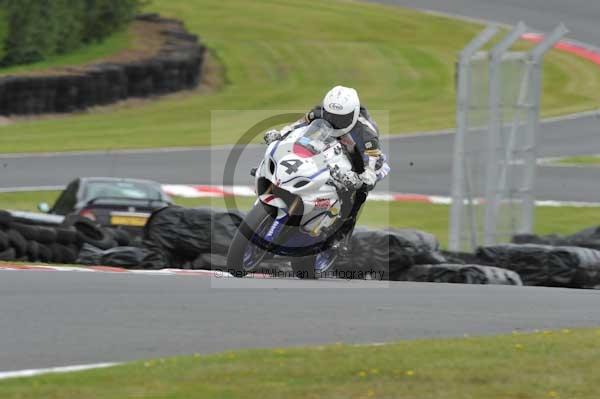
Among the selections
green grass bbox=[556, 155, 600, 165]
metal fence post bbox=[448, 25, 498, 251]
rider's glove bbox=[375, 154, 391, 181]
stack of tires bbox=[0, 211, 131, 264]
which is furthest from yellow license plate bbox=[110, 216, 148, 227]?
green grass bbox=[556, 155, 600, 165]

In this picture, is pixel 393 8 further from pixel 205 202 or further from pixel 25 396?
pixel 25 396

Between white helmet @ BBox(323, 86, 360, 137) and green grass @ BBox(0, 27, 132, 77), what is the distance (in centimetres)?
1798

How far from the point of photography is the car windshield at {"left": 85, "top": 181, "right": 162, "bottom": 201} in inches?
660

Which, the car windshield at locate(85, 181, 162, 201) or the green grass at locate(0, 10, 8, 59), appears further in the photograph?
the green grass at locate(0, 10, 8, 59)

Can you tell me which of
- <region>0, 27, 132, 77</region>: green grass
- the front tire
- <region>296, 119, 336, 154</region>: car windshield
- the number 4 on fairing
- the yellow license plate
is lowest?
<region>0, 27, 132, 77</region>: green grass

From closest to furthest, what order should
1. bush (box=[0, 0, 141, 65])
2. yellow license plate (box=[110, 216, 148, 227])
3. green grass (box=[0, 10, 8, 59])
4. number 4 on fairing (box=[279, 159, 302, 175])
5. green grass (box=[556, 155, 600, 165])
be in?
number 4 on fairing (box=[279, 159, 302, 175])
yellow license plate (box=[110, 216, 148, 227])
green grass (box=[556, 155, 600, 165])
bush (box=[0, 0, 141, 65])
green grass (box=[0, 10, 8, 59])

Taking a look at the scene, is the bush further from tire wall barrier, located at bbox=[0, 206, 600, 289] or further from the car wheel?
tire wall barrier, located at bbox=[0, 206, 600, 289]

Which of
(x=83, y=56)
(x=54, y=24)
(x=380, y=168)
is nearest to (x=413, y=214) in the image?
(x=380, y=168)

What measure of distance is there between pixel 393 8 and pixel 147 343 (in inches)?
1315

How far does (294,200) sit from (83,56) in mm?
21044

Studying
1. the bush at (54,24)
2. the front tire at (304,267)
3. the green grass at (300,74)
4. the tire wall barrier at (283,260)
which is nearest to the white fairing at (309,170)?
the front tire at (304,267)

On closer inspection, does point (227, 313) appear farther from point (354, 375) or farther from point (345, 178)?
point (345, 178)

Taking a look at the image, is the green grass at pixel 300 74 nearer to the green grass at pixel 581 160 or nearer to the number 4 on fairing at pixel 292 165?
the green grass at pixel 581 160

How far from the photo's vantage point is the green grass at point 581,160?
24109 millimetres
